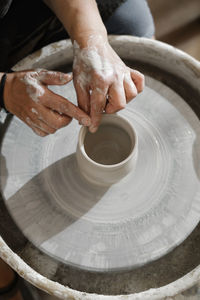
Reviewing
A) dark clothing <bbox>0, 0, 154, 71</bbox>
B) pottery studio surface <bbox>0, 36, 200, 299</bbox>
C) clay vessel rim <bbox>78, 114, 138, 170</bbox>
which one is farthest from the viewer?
dark clothing <bbox>0, 0, 154, 71</bbox>

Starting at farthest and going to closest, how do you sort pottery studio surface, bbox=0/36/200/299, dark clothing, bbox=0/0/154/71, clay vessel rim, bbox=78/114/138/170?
dark clothing, bbox=0/0/154/71
pottery studio surface, bbox=0/36/200/299
clay vessel rim, bbox=78/114/138/170

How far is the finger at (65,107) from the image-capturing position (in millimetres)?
1108

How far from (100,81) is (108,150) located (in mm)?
272

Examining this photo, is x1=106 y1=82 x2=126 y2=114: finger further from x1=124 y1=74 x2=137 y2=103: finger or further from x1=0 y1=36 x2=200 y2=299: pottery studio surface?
x1=0 y1=36 x2=200 y2=299: pottery studio surface

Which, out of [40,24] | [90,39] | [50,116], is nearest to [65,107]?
[50,116]

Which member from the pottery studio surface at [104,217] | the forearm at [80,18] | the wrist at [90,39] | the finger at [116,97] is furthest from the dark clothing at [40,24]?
the finger at [116,97]

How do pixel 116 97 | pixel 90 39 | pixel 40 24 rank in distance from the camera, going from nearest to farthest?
pixel 116 97 → pixel 90 39 → pixel 40 24

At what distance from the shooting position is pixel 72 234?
1.21m

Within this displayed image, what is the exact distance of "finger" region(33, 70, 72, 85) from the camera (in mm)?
1136

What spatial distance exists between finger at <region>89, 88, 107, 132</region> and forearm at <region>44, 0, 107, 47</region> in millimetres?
211

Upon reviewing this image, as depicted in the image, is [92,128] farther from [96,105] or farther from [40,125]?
[40,125]

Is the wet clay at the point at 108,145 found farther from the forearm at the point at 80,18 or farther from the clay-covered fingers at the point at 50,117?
the forearm at the point at 80,18

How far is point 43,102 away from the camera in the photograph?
115cm

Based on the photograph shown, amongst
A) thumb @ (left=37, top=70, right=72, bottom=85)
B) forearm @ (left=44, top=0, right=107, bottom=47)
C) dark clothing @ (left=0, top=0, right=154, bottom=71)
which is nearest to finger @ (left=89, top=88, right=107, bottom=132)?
thumb @ (left=37, top=70, right=72, bottom=85)
